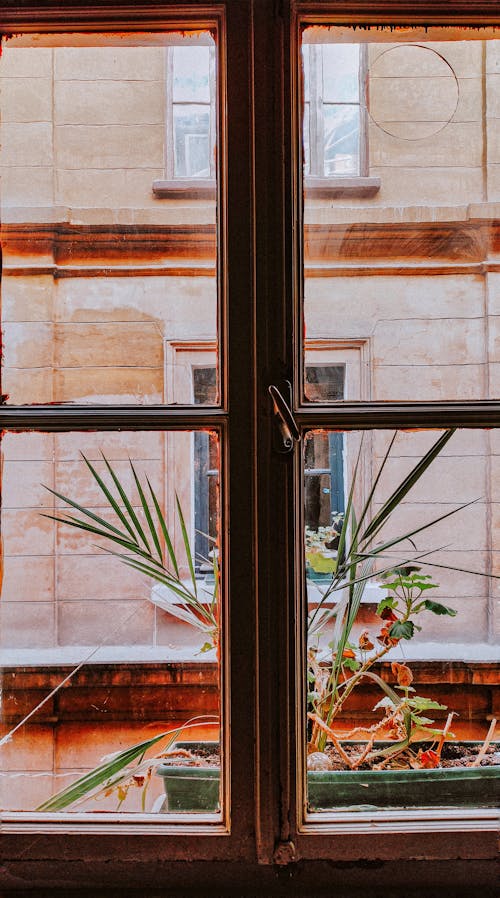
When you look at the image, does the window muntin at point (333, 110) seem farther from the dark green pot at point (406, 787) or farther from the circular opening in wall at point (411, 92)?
the dark green pot at point (406, 787)

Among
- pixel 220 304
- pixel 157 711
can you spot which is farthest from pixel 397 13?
pixel 157 711

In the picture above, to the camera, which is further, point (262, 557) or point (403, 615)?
point (403, 615)

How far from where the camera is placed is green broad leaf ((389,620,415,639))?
1.02 metres

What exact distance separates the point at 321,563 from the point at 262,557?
12 centimetres

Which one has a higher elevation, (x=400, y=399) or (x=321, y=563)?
(x=400, y=399)

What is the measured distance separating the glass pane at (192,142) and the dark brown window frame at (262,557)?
81mm

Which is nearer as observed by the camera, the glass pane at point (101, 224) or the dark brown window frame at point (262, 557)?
the dark brown window frame at point (262, 557)

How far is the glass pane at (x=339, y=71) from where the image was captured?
1008 mm

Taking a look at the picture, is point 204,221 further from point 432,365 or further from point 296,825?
point 296,825

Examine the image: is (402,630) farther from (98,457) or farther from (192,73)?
(192,73)

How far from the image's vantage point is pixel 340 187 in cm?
103

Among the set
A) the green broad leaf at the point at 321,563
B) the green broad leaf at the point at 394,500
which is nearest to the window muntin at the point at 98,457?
the green broad leaf at the point at 321,563

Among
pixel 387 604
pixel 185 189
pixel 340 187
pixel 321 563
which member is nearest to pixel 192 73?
pixel 185 189

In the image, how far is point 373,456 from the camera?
100 cm
